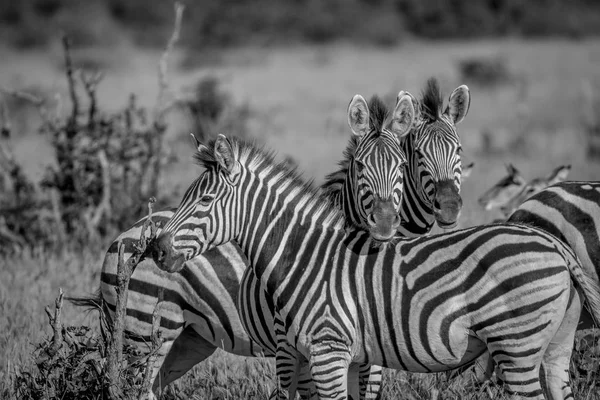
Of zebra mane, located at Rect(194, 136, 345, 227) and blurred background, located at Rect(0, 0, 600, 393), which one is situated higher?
blurred background, located at Rect(0, 0, 600, 393)

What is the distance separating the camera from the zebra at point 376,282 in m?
4.40

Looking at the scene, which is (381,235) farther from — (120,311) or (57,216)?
(57,216)

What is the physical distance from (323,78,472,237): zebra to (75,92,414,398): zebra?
0.88 ft

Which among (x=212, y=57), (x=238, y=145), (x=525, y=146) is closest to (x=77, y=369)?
(x=238, y=145)

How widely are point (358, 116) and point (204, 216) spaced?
4.99 feet

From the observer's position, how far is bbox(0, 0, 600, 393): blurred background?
10.1 meters

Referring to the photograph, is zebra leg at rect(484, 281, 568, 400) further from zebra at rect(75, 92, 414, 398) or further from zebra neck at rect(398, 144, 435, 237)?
zebra neck at rect(398, 144, 435, 237)

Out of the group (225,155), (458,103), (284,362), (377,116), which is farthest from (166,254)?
(458,103)

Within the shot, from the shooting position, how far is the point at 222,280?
5578 millimetres

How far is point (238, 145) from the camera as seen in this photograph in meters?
5.11

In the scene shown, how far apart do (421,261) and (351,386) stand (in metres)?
1.18

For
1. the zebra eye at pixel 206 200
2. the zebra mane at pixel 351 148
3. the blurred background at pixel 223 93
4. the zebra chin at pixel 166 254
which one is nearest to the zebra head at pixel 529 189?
the blurred background at pixel 223 93

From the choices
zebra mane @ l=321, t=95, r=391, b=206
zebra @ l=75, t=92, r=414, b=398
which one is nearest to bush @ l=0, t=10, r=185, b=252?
zebra @ l=75, t=92, r=414, b=398

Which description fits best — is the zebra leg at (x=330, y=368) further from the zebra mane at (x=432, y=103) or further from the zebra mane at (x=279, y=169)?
the zebra mane at (x=432, y=103)
